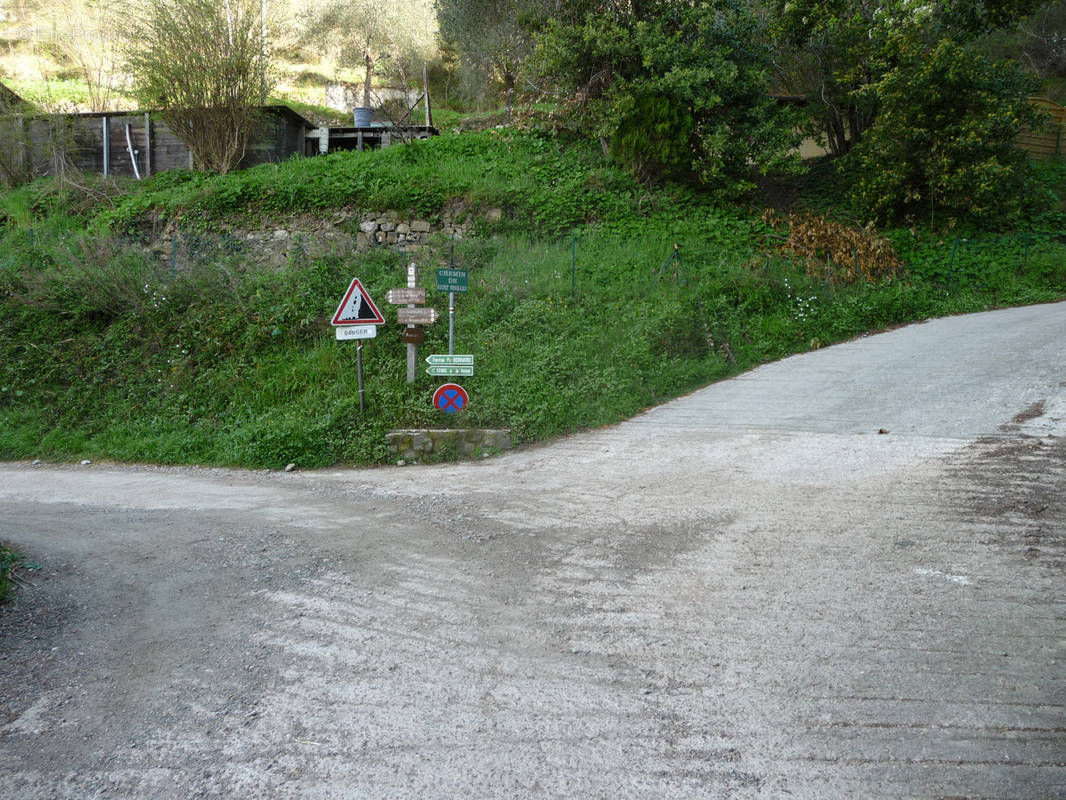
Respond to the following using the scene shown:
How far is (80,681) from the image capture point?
4.08 metres

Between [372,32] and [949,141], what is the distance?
26753 mm

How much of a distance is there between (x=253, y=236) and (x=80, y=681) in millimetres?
14420

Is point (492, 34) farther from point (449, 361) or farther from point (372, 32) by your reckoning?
point (449, 361)

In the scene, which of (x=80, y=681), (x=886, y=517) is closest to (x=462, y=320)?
(x=886, y=517)

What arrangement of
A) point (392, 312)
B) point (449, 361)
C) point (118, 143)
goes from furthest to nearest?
point (118, 143), point (392, 312), point (449, 361)

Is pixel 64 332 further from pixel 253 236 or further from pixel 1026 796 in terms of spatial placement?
pixel 1026 796

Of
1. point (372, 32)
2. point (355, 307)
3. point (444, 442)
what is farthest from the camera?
point (372, 32)

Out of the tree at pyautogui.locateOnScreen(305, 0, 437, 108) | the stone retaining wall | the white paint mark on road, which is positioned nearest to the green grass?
the stone retaining wall

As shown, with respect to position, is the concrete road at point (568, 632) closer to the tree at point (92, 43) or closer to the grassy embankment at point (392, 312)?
the grassy embankment at point (392, 312)

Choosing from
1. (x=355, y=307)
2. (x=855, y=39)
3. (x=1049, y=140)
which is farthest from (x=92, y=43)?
(x=1049, y=140)

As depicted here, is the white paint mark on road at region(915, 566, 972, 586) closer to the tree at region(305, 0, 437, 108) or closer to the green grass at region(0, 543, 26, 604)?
the green grass at region(0, 543, 26, 604)

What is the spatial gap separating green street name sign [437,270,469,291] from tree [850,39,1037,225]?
12286 millimetres

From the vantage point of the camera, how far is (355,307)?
32.8 feet

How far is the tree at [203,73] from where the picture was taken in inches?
750
